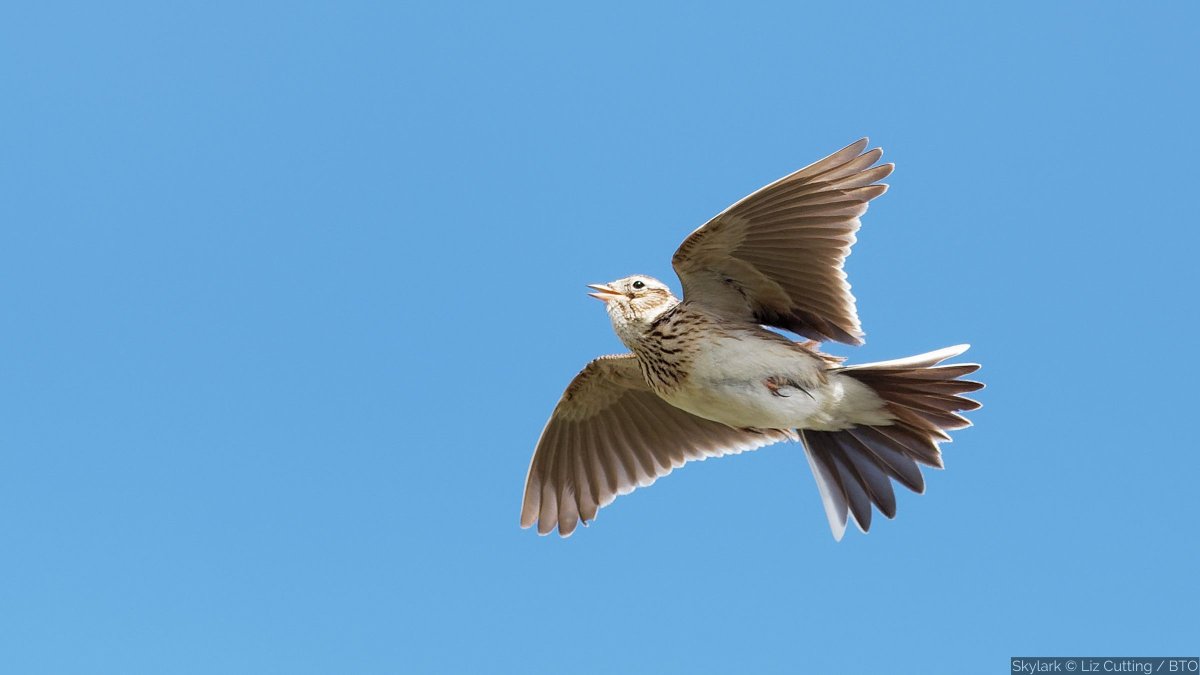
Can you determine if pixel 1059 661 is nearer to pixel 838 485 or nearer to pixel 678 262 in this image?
pixel 838 485

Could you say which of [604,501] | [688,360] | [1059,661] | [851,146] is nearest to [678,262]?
[688,360]

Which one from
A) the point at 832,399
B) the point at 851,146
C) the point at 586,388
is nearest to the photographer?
the point at 851,146

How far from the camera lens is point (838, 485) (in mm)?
10016

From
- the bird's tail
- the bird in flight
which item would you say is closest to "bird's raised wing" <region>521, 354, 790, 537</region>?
the bird in flight

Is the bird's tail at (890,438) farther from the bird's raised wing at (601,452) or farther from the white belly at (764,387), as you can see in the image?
the bird's raised wing at (601,452)

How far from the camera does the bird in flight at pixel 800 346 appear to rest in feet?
29.6

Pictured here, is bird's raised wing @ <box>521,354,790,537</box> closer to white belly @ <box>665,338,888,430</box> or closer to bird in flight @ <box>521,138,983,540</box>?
bird in flight @ <box>521,138,983,540</box>

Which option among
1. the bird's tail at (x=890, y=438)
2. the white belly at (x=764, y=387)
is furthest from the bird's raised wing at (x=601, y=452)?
the white belly at (x=764, y=387)

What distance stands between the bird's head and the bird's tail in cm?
132

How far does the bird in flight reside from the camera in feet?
29.6

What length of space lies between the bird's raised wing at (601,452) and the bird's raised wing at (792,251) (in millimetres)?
1763

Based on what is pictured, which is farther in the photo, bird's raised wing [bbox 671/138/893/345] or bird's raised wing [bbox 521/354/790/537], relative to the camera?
bird's raised wing [bbox 521/354/790/537]

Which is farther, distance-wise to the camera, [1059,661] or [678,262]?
[1059,661]

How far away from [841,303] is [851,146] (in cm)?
107
